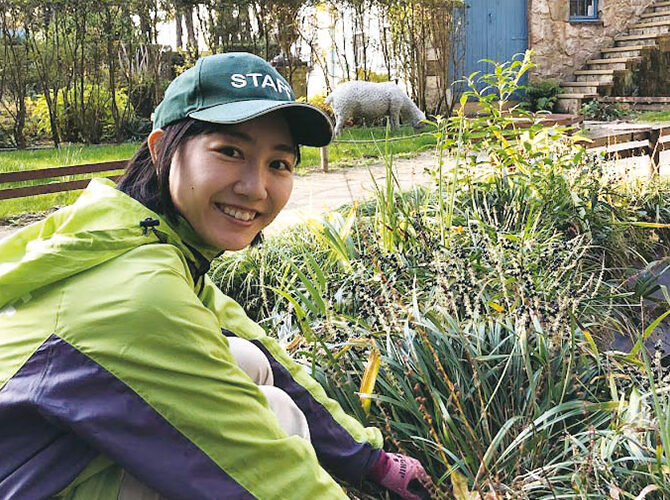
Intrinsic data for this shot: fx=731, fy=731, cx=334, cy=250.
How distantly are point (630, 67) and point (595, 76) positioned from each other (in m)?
0.96

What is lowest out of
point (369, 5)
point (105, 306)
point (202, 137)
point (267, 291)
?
point (267, 291)

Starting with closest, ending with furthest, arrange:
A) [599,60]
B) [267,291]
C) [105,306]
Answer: [105,306] → [267,291] → [599,60]

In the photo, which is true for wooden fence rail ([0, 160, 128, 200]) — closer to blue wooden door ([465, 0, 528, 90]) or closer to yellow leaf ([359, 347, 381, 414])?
yellow leaf ([359, 347, 381, 414])

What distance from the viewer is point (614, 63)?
16031 millimetres

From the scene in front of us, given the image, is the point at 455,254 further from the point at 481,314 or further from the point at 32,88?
the point at 32,88

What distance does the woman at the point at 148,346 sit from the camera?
4.29 feet

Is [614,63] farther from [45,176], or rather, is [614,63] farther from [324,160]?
[45,176]

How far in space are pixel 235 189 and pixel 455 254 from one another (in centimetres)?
133

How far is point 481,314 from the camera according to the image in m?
2.79

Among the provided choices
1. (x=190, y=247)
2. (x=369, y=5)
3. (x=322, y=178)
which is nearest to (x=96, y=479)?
(x=190, y=247)

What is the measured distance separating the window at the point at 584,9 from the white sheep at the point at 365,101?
682 centimetres

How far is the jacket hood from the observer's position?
1383 millimetres

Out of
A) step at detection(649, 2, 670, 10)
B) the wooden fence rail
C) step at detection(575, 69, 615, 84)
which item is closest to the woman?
the wooden fence rail

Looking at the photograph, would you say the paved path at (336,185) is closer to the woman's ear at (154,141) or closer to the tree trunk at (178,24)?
the woman's ear at (154,141)
